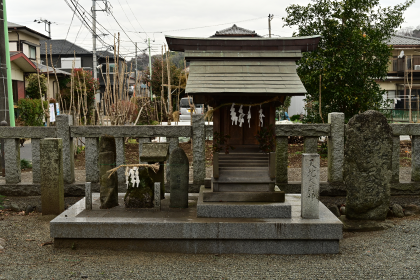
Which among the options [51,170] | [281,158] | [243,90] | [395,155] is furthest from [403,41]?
[51,170]

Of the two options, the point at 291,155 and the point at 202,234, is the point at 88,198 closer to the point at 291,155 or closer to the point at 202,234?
the point at 202,234

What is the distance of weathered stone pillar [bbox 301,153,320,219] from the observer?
16.3ft

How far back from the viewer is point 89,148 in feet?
21.8

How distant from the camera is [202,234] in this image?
4.82m

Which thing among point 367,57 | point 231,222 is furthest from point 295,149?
point 231,222

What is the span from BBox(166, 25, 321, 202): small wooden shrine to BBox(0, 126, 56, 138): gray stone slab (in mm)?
2846

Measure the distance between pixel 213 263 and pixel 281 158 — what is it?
2.53 m

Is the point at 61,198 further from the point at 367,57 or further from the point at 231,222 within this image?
the point at 367,57

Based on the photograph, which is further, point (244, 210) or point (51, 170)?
point (51, 170)

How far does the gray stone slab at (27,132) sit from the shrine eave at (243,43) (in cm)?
285

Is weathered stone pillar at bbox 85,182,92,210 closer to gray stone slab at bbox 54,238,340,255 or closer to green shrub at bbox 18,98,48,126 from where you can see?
gray stone slab at bbox 54,238,340,255

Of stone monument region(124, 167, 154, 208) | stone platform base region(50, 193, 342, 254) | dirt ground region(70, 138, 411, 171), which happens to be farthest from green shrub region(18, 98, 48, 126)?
stone platform base region(50, 193, 342, 254)

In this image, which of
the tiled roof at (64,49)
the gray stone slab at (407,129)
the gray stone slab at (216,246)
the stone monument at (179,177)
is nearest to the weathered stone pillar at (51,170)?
the gray stone slab at (216,246)

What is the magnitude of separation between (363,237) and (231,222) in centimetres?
198
